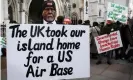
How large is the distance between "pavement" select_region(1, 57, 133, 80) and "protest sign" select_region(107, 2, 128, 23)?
1771 millimetres

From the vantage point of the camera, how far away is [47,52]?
396 centimetres

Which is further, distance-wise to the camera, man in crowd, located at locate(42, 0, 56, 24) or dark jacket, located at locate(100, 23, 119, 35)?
dark jacket, located at locate(100, 23, 119, 35)

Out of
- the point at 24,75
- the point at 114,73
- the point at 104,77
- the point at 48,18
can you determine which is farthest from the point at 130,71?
the point at 24,75

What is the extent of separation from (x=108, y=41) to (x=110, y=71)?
4.93ft

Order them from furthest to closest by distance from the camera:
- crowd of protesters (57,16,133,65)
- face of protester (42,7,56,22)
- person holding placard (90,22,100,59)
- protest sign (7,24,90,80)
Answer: person holding placard (90,22,100,59) < crowd of protesters (57,16,133,65) < face of protester (42,7,56,22) < protest sign (7,24,90,80)

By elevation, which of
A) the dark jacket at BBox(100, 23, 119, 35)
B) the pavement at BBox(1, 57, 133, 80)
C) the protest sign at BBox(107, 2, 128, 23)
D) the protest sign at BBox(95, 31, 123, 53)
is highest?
the protest sign at BBox(107, 2, 128, 23)

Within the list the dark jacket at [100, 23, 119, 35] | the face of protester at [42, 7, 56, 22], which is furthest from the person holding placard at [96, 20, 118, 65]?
the face of protester at [42, 7, 56, 22]

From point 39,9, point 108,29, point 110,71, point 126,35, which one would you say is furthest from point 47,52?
point 39,9

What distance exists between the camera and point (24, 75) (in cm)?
375

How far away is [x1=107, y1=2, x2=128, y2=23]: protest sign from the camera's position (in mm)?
11109

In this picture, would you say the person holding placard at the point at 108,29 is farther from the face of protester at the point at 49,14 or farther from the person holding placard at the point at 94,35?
the face of protester at the point at 49,14

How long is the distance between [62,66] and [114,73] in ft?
15.3

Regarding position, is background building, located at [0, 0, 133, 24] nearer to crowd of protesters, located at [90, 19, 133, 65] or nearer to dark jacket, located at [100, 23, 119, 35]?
crowd of protesters, located at [90, 19, 133, 65]

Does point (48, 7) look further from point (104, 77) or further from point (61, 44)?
point (104, 77)
